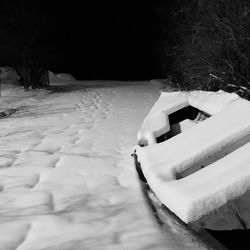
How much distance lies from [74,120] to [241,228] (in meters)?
6.28

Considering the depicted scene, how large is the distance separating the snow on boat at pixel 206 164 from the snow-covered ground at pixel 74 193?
285 millimetres

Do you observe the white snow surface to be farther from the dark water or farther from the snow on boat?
the dark water

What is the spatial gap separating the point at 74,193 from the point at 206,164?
126 centimetres

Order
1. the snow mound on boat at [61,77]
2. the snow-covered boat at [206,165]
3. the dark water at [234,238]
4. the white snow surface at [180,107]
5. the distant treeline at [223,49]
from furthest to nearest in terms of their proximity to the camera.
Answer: the snow mound on boat at [61,77] → the distant treeline at [223,49] → the white snow surface at [180,107] → the dark water at [234,238] → the snow-covered boat at [206,165]

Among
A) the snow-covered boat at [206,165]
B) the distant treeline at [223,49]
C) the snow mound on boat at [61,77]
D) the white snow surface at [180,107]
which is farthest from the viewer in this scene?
the snow mound on boat at [61,77]

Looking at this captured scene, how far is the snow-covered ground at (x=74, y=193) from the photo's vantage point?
269 cm

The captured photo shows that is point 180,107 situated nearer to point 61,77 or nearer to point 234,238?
point 234,238

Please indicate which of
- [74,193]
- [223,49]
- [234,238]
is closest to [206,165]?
[234,238]

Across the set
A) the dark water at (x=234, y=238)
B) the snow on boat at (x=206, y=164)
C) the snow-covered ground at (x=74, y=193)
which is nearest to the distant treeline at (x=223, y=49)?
the snow on boat at (x=206, y=164)

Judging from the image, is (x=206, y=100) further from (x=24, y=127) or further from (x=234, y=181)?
(x=24, y=127)

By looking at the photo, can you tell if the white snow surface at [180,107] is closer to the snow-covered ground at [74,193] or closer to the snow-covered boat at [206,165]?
the snow-covered boat at [206,165]

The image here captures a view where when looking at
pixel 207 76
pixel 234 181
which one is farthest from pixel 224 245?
pixel 207 76

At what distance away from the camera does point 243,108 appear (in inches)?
145

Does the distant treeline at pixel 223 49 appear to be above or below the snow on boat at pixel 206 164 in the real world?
above
